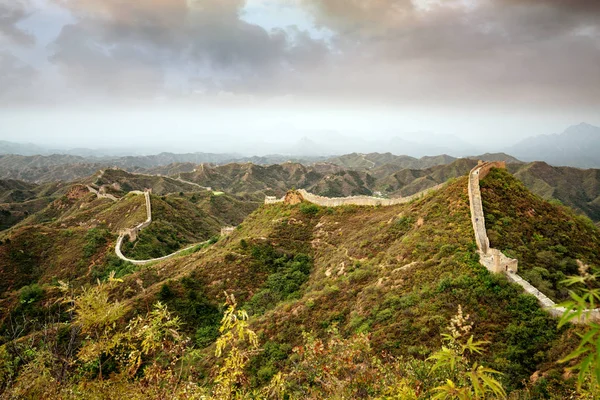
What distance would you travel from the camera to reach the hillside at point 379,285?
1222 cm

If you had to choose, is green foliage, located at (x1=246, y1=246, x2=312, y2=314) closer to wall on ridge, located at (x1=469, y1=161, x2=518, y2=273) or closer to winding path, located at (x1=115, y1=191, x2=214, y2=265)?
wall on ridge, located at (x1=469, y1=161, x2=518, y2=273)

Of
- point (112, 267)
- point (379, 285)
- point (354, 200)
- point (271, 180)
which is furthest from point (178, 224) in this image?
point (271, 180)

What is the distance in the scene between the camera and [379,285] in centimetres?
1759

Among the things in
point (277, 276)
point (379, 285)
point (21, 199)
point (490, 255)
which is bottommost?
point (277, 276)

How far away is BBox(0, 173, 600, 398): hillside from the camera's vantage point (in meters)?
12.2

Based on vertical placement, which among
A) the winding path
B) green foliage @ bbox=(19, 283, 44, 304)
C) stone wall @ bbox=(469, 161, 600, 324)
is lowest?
green foliage @ bbox=(19, 283, 44, 304)

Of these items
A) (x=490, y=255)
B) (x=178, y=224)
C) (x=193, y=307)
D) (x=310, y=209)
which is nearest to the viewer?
(x=490, y=255)

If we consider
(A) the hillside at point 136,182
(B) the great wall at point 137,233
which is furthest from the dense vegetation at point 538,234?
(A) the hillside at point 136,182

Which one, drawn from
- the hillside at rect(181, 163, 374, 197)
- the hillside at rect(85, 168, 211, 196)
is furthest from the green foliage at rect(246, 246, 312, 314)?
the hillside at rect(181, 163, 374, 197)

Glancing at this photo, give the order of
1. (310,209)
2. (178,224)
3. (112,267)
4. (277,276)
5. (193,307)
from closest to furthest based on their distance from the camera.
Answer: (193,307) < (277,276) < (310,209) < (112,267) < (178,224)

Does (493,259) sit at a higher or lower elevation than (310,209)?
lower

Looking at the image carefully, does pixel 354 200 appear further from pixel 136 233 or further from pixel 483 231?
pixel 136 233

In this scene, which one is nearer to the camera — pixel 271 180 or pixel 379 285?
pixel 379 285

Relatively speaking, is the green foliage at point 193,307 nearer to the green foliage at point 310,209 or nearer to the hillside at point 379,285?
the hillside at point 379,285
